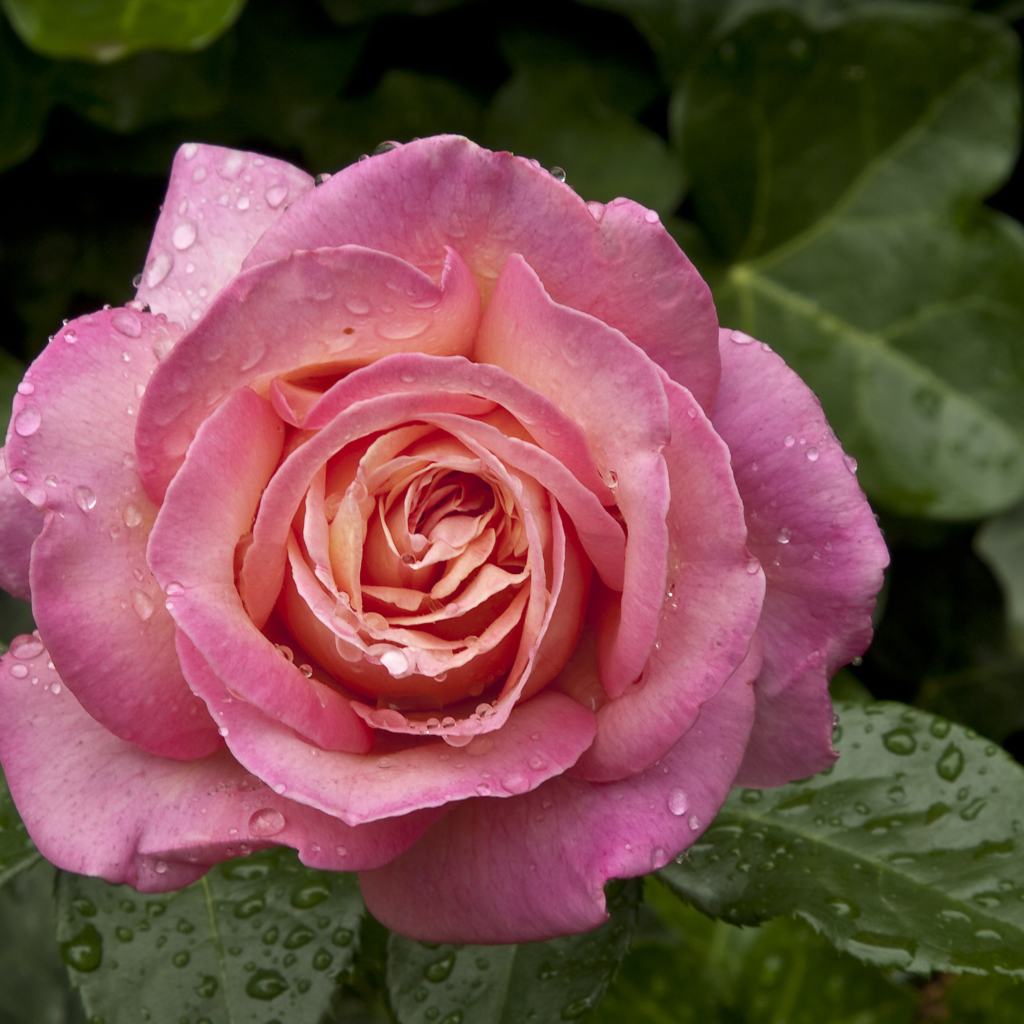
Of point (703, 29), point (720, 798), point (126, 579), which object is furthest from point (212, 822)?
point (703, 29)

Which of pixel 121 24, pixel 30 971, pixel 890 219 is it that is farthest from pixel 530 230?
pixel 30 971

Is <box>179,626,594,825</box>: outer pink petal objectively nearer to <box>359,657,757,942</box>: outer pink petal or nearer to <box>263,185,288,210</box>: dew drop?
<box>359,657,757,942</box>: outer pink petal

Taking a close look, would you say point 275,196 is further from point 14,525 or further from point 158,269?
point 14,525

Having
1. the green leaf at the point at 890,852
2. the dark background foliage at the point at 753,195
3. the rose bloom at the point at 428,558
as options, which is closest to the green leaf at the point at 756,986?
the dark background foliage at the point at 753,195

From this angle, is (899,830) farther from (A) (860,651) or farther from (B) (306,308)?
(B) (306,308)

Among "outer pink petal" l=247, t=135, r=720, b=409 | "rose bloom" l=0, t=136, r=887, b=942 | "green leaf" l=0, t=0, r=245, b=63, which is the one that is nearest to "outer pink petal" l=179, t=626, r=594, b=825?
"rose bloom" l=0, t=136, r=887, b=942

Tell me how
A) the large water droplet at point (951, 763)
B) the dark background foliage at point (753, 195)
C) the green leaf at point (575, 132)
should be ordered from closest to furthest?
the large water droplet at point (951, 763)
the dark background foliage at point (753, 195)
the green leaf at point (575, 132)

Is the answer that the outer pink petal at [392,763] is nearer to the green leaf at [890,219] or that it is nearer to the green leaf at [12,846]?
the green leaf at [12,846]
